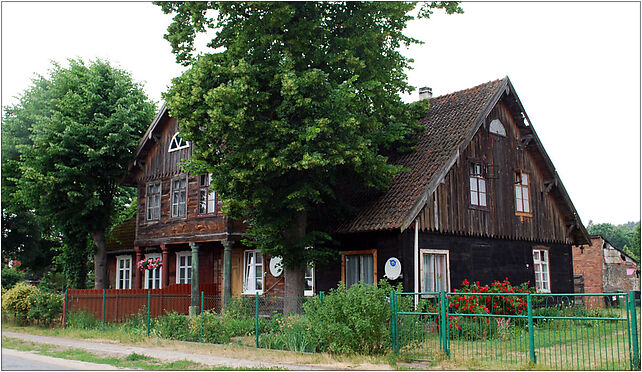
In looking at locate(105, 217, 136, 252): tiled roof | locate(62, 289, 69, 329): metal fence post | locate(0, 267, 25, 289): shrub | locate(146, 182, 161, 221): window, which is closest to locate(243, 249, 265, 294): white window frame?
locate(146, 182, 161, 221): window

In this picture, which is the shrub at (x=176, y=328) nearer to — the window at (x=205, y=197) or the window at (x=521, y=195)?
the window at (x=205, y=197)

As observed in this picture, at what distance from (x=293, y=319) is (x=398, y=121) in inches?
357

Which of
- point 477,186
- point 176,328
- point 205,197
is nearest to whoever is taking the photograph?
point 176,328

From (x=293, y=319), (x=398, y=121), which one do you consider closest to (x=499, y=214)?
(x=398, y=121)

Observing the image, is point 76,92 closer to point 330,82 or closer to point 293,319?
point 330,82

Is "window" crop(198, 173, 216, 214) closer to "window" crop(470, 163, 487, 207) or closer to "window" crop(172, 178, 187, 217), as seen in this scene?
"window" crop(172, 178, 187, 217)

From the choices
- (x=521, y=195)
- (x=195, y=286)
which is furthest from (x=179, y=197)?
(x=521, y=195)

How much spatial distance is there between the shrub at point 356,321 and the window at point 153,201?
51.1 feet

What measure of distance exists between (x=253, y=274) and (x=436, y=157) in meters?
9.20

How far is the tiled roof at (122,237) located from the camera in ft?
109

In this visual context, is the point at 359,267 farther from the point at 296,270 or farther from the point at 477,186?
the point at 477,186

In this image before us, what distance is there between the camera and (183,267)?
28922mm

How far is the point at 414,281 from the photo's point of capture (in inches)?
748

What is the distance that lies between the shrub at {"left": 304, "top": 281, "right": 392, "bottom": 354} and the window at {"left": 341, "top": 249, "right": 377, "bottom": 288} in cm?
582
